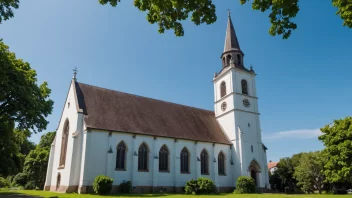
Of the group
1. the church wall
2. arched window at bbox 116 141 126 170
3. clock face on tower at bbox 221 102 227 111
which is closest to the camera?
the church wall

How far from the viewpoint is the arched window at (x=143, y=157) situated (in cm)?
2775

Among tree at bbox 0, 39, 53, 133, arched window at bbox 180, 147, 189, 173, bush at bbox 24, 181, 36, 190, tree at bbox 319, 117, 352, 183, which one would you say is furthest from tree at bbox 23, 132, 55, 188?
tree at bbox 319, 117, 352, 183

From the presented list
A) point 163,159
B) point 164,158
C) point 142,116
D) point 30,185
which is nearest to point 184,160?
point 164,158

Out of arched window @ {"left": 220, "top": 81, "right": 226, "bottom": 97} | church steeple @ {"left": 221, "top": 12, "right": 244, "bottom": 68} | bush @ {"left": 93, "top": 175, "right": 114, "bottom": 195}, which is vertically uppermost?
church steeple @ {"left": 221, "top": 12, "right": 244, "bottom": 68}

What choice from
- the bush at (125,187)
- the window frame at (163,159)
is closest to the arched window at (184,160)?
the window frame at (163,159)

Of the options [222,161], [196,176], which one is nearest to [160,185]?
[196,176]

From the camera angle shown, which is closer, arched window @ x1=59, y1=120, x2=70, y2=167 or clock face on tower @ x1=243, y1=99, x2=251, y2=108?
arched window @ x1=59, y1=120, x2=70, y2=167

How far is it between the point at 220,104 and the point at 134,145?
1673 centimetres

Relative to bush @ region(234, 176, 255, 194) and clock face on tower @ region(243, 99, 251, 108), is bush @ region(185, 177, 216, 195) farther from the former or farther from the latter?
clock face on tower @ region(243, 99, 251, 108)

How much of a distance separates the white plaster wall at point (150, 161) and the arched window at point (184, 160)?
50 centimetres

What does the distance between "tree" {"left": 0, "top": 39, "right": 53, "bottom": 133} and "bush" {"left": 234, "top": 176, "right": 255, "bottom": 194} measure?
22516 mm

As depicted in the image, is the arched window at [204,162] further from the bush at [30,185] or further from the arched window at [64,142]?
the bush at [30,185]

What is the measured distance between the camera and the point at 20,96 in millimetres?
21453

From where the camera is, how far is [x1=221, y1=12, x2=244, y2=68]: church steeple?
38.7 meters
